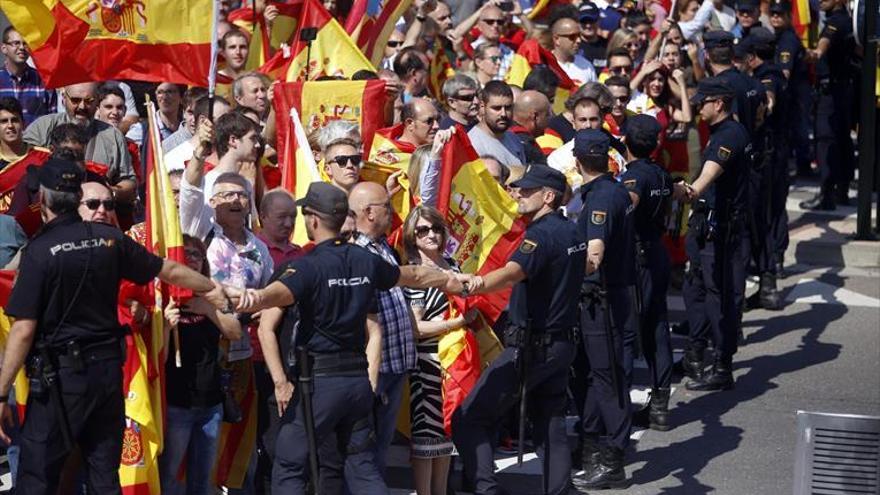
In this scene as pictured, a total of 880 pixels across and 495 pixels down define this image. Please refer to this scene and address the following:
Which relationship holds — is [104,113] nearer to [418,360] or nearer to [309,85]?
[309,85]

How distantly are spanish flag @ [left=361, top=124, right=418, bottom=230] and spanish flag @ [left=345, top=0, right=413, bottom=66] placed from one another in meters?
1.78

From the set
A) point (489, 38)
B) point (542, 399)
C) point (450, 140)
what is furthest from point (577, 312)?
point (489, 38)

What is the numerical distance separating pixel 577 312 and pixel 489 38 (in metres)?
6.14

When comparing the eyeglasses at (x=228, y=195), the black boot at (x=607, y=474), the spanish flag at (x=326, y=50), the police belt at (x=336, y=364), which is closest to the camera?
the police belt at (x=336, y=364)

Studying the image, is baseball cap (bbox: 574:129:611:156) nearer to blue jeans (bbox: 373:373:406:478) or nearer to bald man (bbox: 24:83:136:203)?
blue jeans (bbox: 373:373:406:478)

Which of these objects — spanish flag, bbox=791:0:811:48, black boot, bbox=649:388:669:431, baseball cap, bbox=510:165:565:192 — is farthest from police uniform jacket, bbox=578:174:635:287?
spanish flag, bbox=791:0:811:48

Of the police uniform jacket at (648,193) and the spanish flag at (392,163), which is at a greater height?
the spanish flag at (392,163)

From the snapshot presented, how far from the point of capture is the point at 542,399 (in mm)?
9812

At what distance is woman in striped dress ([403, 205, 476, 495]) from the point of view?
968cm

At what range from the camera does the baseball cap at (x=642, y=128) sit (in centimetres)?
1171

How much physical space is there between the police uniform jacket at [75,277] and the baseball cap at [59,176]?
0.48ft

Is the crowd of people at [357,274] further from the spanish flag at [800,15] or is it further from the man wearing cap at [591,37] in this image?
the spanish flag at [800,15]

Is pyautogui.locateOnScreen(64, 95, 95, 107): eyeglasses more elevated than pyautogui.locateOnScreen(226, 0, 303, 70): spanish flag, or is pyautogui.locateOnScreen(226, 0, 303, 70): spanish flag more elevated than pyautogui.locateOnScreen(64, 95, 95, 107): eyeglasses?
pyautogui.locateOnScreen(226, 0, 303, 70): spanish flag

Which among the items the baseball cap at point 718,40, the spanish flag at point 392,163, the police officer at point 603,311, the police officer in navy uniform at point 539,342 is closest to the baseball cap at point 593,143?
the police officer at point 603,311
